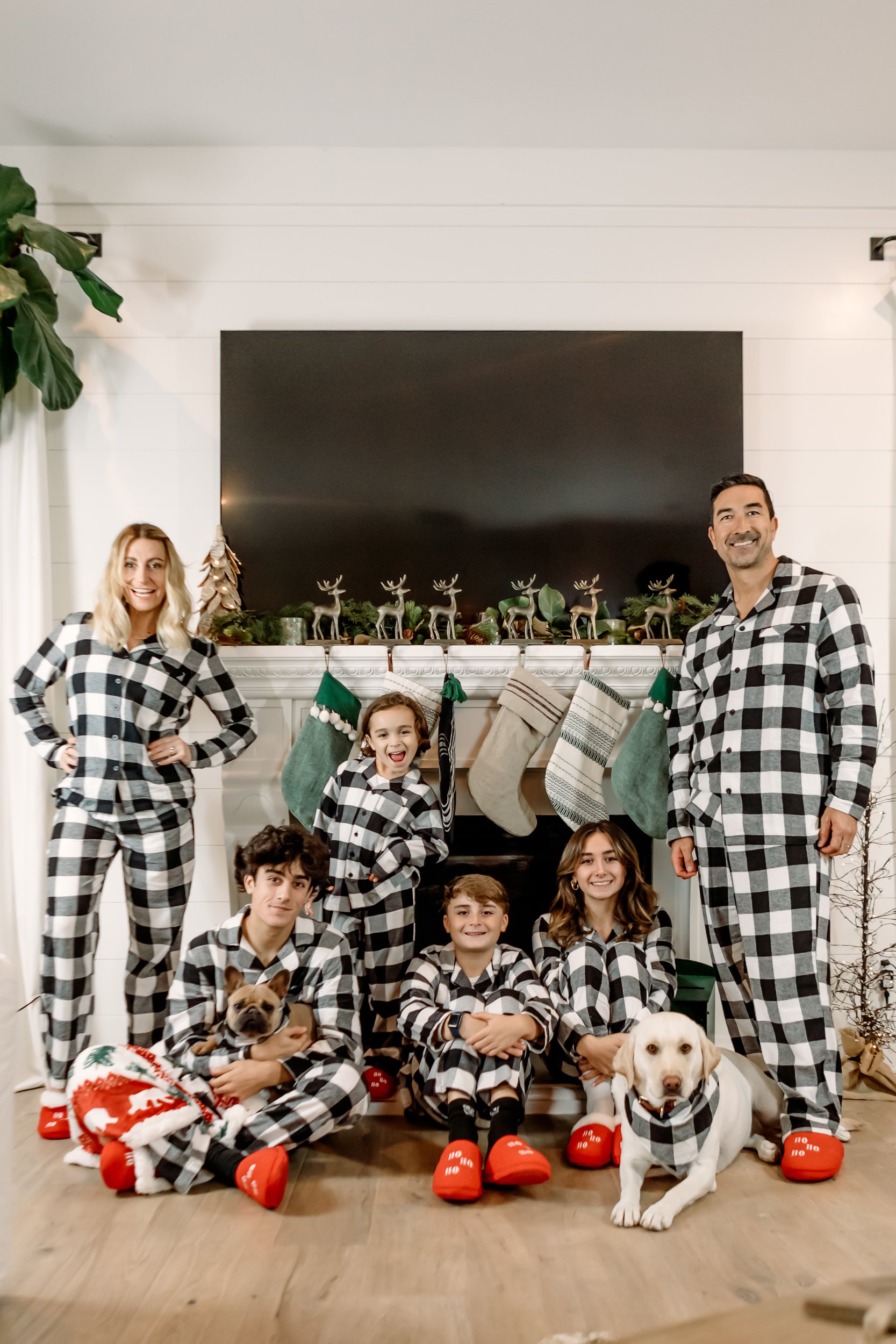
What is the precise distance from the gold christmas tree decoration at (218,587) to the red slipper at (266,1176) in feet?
4.99

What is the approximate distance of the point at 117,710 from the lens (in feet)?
8.01

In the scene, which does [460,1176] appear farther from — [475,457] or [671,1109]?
[475,457]

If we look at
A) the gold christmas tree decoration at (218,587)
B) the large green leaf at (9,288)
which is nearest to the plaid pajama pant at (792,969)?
the gold christmas tree decoration at (218,587)

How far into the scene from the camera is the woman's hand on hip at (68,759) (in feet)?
8.04

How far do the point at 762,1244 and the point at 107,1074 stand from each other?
1.35 m

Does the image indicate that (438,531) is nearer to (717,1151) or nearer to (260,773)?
(260,773)

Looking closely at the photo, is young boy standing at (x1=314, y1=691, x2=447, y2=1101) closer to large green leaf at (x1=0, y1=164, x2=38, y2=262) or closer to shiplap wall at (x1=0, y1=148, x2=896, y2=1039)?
shiplap wall at (x1=0, y1=148, x2=896, y2=1039)

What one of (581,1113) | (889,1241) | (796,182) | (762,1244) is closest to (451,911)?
(581,1113)

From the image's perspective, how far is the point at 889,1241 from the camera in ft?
5.79

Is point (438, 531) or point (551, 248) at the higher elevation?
point (551, 248)

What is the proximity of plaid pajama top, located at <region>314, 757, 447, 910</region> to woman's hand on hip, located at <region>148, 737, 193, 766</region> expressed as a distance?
43 centimetres

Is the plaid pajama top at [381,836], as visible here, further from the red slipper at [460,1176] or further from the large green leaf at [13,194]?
the large green leaf at [13,194]

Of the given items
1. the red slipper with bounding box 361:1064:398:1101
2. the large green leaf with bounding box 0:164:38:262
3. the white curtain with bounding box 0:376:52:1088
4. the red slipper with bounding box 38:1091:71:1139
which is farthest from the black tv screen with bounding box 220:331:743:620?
the red slipper with bounding box 38:1091:71:1139

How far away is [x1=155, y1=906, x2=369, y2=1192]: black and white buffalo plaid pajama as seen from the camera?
1982mm
